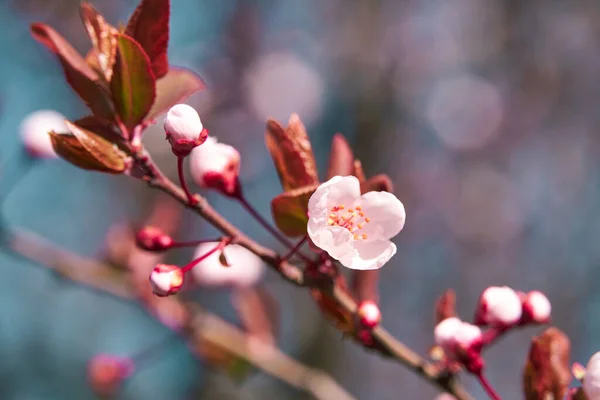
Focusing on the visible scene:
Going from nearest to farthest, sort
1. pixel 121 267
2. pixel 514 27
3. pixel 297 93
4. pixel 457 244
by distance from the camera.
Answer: pixel 121 267 < pixel 514 27 < pixel 457 244 < pixel 297 93

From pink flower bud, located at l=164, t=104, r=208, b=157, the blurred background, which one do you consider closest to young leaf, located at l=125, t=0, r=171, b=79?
pink flower bud, located at l=164, t=104, r=208, b=157

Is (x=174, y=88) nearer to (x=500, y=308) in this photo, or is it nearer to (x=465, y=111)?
(x=500, y=308)

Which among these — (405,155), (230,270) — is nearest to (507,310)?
(230,270)

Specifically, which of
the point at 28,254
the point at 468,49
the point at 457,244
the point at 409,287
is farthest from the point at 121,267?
the point at 468,49

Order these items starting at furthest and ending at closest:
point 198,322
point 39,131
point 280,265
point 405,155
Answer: point 405,155
point 198,322
point 39,131
point 280,265

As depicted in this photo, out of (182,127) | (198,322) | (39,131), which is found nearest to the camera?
(182,127)

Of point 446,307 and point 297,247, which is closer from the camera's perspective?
point 297,247

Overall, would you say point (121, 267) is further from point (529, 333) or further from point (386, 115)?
point (529, 333)
